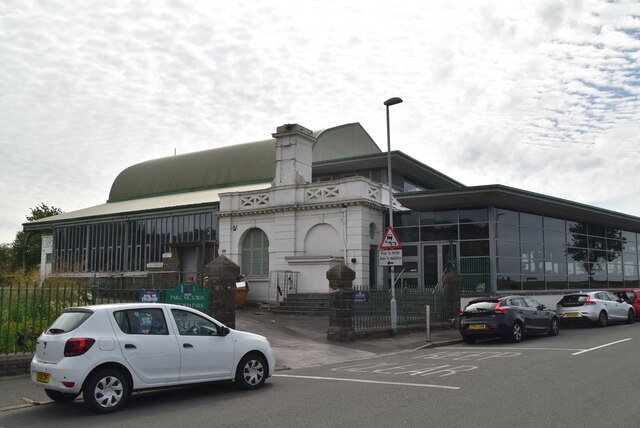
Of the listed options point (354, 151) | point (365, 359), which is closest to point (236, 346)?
point (365, 359)

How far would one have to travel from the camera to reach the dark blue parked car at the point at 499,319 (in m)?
17.2

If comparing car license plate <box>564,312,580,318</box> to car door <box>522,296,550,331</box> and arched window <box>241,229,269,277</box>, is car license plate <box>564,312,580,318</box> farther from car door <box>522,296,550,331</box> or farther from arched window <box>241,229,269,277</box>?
arched window <box>241,229,269,277</box>

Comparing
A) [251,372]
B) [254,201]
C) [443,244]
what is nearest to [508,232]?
[443,244]

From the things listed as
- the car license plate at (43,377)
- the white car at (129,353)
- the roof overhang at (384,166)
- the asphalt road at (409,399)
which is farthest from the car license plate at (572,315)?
the car license plate at (43,377)

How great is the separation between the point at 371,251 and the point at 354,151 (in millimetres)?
11840

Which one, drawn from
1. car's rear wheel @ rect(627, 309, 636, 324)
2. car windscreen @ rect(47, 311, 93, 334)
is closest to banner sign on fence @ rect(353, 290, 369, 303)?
car windscreen @ rect(47, 311, 93, 334)

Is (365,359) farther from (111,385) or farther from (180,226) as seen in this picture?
(180,226)

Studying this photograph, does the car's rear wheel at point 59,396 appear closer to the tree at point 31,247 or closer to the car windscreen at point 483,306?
the car windscreen at point 483,306

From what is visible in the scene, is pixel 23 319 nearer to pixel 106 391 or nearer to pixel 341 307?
pixel 106 391

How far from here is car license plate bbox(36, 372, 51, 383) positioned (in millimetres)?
8400

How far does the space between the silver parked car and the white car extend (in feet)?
54.7

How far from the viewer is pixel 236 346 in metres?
10.1

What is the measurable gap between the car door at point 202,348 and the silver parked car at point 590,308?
17.1 m

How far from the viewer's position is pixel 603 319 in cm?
2298
